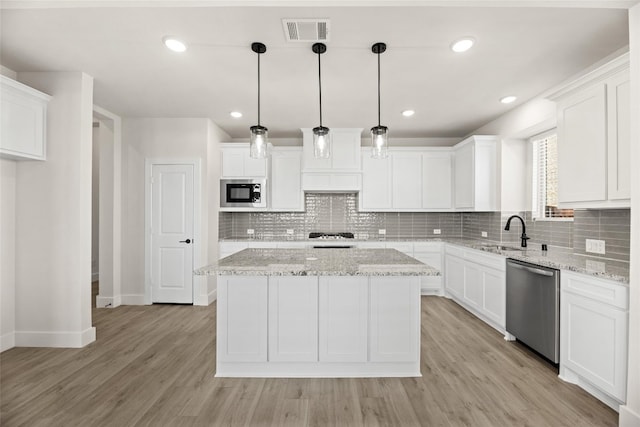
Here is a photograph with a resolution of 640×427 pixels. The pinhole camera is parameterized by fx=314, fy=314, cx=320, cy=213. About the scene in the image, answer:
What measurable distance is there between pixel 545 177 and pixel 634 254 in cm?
234

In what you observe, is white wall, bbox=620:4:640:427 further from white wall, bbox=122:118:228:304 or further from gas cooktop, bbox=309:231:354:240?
white wall, bbox=122:118:228:304

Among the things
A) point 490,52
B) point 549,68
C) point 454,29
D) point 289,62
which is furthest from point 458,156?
point 289,62

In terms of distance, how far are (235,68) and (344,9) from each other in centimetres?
127

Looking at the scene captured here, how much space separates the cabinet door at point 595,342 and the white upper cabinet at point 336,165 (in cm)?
A: 313

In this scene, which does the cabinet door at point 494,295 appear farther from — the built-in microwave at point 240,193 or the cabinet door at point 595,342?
the built-in microwave at point 240,193

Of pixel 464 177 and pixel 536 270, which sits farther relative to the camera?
pixel 464 177

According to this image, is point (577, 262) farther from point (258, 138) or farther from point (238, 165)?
point (238, 165)

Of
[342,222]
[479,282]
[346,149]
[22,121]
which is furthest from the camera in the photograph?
[342,222]

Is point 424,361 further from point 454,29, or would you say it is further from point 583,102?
point 454,29

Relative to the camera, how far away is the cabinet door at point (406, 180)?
5.20m

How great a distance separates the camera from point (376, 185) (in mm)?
5207

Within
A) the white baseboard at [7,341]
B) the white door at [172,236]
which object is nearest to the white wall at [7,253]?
the white baseboard at [7,341]

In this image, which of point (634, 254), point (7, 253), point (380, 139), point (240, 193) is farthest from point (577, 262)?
point (7, 253)

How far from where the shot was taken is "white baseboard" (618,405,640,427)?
5.90 ft
